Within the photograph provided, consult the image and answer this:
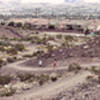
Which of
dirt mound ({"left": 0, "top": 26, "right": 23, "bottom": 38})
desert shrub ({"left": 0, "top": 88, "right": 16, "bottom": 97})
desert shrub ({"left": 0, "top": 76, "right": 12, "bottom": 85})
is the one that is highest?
desert shrub ({"left": 0, "top": 88, "right": 16, "bottom": 97})

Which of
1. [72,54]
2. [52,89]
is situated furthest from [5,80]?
[72,54]

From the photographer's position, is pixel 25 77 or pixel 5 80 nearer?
pixel 5 80

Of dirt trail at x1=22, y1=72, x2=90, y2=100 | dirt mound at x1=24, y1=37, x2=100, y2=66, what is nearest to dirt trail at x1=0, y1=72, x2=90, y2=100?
dirt trail at x1=22, y1=72, x2=90, y2=100

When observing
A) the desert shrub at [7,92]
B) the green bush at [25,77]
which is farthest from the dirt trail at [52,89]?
the green bush at [25,77]

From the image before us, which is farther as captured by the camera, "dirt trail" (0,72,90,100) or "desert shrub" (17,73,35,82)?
"desert shrub" (17,73,35,82)

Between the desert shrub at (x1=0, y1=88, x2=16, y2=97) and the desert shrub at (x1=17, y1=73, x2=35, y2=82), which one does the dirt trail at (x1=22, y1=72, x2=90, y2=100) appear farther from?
the desert shrub at (x1=17, y1=73, x2=35, y2=82)

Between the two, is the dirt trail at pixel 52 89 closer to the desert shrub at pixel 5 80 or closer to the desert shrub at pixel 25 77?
the desert shrub at pixel 25 77

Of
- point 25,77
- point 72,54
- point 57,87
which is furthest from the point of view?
point 72,54

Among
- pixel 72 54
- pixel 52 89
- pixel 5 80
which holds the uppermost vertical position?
pixel 52 89

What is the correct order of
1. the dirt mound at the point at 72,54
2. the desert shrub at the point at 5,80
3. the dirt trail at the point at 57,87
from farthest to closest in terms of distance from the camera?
the dirt mound at the point at 72,54
the desert shrub at the point at 5,80
the dirt trail at the point at 57,87

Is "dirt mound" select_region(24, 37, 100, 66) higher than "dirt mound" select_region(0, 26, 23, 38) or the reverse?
higher

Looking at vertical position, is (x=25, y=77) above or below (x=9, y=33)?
above

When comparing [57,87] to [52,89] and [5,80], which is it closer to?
[52,89]

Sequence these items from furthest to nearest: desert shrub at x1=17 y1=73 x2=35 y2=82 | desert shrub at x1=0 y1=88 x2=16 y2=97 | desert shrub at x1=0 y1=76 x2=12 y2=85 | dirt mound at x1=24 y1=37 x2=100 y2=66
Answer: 1. dirt mound at x1=24 y1=37 x2=100 y2=66
2. desert shrub at x1=17 y1=73 x2=35 y2=82
3. desert shrub at x1=0 y1=76 x2=12 y2=85
4. desert shrub at x1=0 y1=88 x2=16 y2=97
